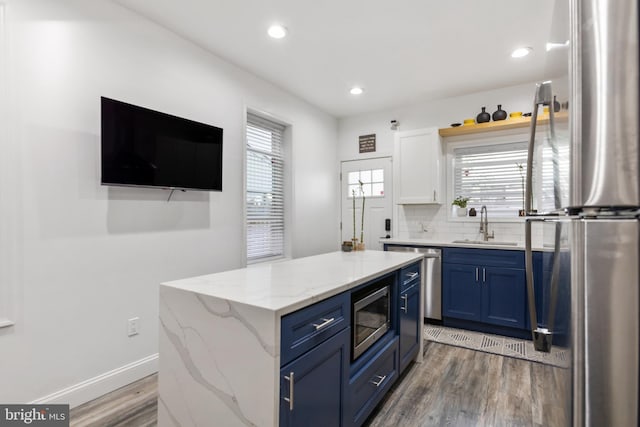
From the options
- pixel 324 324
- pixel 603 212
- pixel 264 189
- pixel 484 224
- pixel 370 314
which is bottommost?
pixel 370 314

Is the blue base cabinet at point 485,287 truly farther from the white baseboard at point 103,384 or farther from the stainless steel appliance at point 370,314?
the white baseboard at point 103,384

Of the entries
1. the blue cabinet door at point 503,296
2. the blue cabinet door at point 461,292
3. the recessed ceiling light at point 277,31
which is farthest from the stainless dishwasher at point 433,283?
the recessed ceiling light at point 277,31

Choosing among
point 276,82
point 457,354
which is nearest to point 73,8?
point 276,82

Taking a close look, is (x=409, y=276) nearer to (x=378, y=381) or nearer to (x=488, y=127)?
(x=378, y=381)

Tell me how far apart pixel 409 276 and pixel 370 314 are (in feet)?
2.25

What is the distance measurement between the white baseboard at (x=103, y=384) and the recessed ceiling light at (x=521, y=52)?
4145mm

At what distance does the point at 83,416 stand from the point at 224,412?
54.0 inches

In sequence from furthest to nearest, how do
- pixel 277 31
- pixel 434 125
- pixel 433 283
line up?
pixel 434 125 → pixel 433 283 → pixel 277 31

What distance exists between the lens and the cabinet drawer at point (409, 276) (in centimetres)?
246

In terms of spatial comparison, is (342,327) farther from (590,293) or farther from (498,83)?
(498,83)

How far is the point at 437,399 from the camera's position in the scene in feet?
7.59

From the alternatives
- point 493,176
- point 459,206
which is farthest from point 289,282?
point 493,176

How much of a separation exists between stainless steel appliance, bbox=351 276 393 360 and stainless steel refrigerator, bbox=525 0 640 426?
1.26 m

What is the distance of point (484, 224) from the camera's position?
414cm
